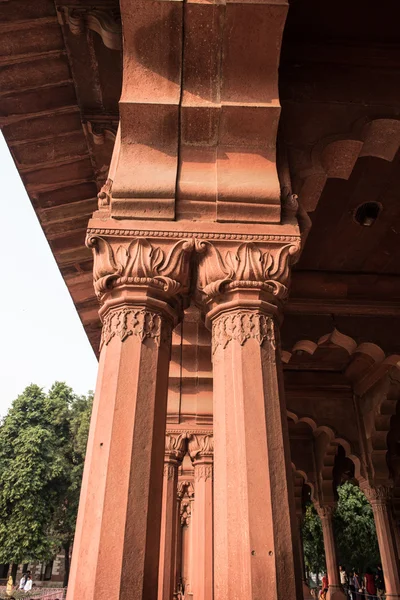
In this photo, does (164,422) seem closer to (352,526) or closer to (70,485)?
(352,526)

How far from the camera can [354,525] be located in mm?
25812

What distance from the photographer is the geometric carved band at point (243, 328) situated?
3.03m

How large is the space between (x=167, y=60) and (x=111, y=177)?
0.92 m

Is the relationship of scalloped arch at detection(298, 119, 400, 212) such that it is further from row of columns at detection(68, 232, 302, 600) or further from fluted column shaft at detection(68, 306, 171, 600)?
fluted column shaft at detection(68, 306, 171, 600)

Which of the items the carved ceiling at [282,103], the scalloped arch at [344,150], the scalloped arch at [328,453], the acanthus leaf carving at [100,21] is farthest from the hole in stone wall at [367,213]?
the scalloped arch at [328,453]

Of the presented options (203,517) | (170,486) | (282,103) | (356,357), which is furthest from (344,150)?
(203,517)

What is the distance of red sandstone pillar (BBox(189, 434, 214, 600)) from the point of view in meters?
8.21

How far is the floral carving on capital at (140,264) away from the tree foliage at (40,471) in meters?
27.1

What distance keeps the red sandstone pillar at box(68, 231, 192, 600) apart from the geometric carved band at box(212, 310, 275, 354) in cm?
34

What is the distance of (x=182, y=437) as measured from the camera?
859cm

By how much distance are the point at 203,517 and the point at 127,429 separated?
694 centimetres

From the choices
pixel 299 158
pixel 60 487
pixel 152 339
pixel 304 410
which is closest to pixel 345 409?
pixel 304 410

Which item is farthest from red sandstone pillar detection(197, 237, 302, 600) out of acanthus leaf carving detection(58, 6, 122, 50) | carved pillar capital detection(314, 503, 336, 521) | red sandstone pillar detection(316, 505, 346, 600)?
red sandstone pillar detection(316, 505, 346, 600)

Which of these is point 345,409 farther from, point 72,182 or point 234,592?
point 234,592
